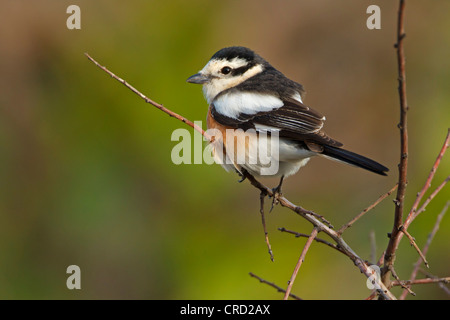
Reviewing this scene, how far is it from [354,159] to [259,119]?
0.71 metres

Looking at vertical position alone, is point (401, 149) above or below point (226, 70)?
below

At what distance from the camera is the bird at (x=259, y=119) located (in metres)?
2.85

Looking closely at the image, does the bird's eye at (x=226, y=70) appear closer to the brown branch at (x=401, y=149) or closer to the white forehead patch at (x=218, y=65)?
the white forehead patch at (x=218, y=65)

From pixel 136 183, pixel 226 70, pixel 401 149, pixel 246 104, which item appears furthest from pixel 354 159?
pixel 136 183

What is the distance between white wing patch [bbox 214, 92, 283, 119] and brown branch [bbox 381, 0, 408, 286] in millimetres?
1243

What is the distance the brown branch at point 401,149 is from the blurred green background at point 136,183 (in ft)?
6.53

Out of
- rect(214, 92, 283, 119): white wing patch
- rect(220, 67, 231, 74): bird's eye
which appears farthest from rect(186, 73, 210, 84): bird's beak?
rect(214, 92, 283, 119): white wing patch

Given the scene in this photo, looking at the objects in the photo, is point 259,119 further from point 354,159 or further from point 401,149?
point 401,149

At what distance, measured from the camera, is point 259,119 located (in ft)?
10.0

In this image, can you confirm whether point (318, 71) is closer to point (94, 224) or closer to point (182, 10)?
point (182, 10)

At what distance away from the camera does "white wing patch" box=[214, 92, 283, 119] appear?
3.14 m

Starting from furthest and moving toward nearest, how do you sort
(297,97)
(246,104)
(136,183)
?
1. (136,183)
2. (297,97)
3. (246,104)

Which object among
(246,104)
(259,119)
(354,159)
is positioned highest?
(246,104)
